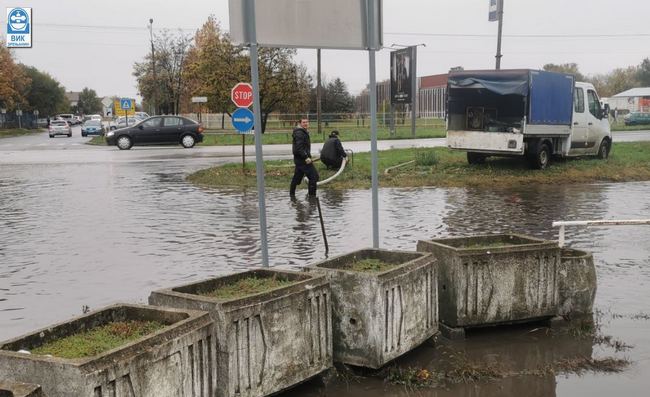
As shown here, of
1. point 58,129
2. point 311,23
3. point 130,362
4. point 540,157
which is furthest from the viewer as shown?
point 58,129

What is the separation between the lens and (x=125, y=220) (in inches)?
501

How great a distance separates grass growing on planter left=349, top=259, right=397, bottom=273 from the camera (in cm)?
546

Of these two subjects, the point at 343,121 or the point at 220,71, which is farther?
the point at 343,121

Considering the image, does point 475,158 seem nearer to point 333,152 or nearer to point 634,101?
point 333,152

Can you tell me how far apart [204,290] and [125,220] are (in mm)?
8288

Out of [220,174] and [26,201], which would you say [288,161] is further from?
[26,201]

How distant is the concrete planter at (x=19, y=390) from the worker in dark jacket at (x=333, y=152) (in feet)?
47.7

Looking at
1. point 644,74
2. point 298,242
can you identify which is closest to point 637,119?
point 644,74

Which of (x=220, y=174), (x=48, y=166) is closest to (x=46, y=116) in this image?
(x=48, y=166)

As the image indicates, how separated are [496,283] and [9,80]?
74641 mm

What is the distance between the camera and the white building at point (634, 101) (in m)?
74.5

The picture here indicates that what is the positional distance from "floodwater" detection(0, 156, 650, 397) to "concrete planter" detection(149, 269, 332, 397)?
33 centimetres

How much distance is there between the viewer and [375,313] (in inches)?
195

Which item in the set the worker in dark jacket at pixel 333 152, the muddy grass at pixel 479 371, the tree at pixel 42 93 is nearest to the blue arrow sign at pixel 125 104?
the worker in dark jacket at pixel 333 152
